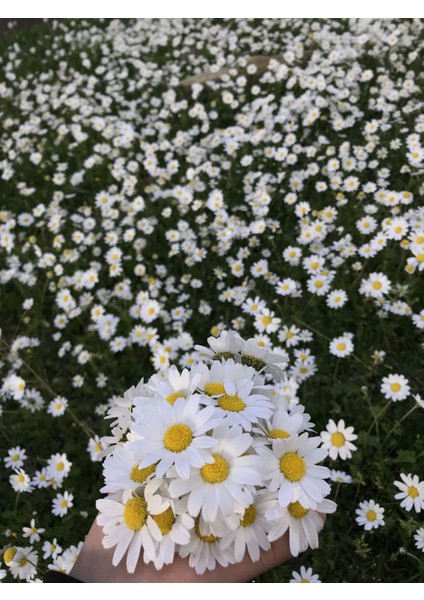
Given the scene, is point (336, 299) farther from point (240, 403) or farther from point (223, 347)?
point (240, 403)

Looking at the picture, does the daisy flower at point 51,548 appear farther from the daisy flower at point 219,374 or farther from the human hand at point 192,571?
the daisy flower at point 219,374

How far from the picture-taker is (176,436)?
3.77 feet

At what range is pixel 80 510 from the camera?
105 inches

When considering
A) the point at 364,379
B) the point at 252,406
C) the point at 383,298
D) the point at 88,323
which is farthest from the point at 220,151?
the point at 252,406

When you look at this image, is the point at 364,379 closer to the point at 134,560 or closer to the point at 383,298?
the point at 383,298

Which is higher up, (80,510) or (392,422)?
(392,422)

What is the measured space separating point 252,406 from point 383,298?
86.7 inches

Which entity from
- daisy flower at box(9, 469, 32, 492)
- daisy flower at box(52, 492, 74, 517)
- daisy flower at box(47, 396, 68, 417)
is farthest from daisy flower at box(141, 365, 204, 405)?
daisy flower at box(47, 396, 68, 417)

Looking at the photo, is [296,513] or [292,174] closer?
[296,513]

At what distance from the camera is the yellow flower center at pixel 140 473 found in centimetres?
119

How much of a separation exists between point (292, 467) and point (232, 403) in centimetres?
22

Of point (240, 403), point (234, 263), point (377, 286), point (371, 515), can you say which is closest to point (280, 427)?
point (240, 403)

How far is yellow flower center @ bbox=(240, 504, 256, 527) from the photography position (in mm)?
1221

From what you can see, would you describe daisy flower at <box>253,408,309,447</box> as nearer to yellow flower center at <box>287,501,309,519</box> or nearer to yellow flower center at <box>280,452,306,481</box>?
yellow flower center at <box>280,452,306,481</box>
